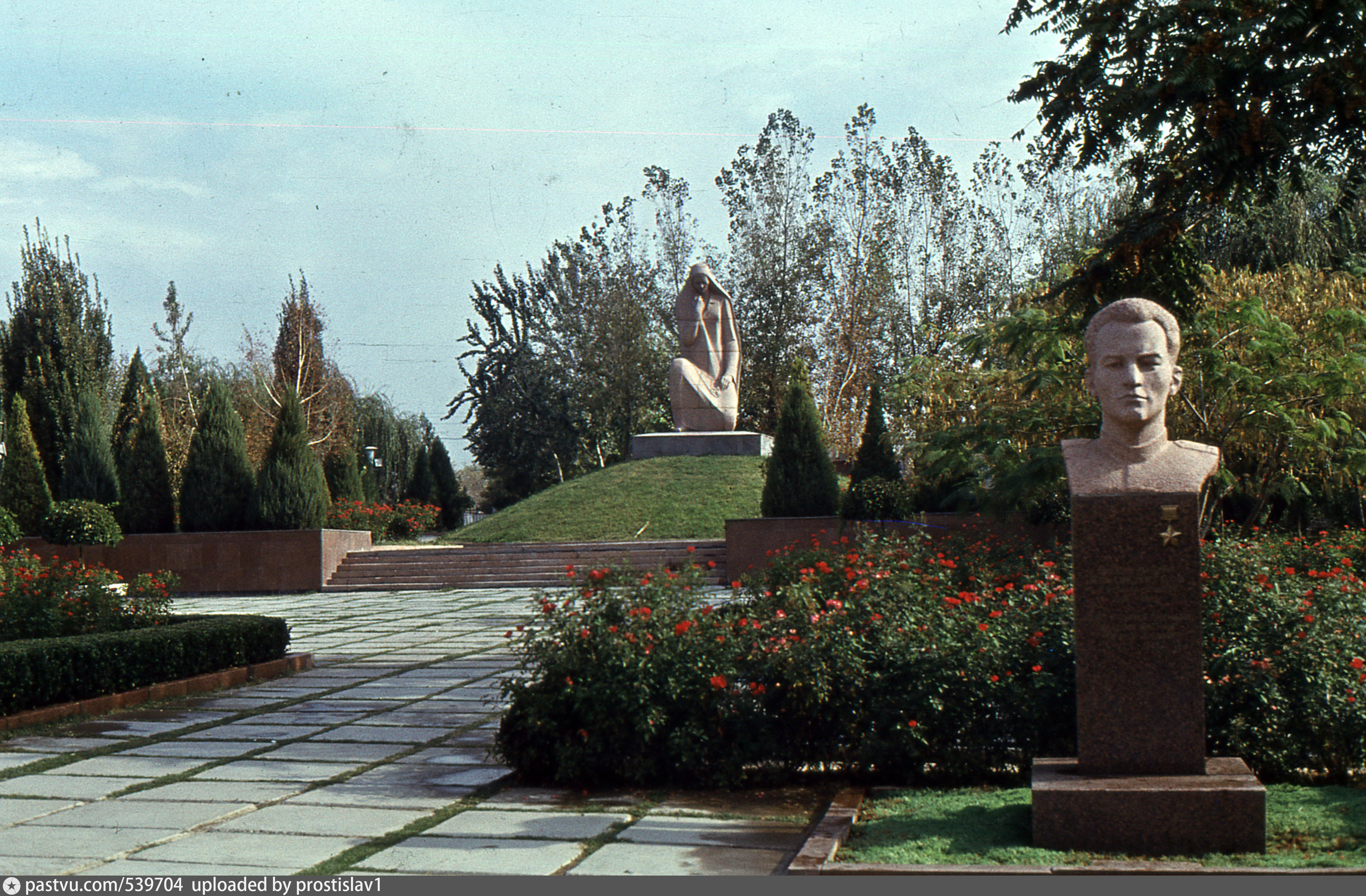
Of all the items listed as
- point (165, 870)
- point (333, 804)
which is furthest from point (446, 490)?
point (165, 870)

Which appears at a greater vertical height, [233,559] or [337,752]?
[233,559]

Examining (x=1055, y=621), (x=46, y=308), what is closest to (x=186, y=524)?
(x=46, y=308)

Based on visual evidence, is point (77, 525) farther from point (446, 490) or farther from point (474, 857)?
point (446, 490)

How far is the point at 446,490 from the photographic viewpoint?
132 feet

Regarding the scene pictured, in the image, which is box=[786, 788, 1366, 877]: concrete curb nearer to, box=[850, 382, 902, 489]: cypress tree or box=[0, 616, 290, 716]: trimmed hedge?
box=[0, 616, 290, 716]: trimmed hedge

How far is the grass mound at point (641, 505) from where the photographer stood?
23.2 metres

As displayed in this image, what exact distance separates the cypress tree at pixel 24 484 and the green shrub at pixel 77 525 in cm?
274

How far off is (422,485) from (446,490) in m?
1.18

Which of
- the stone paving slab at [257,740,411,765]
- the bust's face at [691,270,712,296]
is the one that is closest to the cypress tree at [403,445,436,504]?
the bust's face at [691,270,712,296]

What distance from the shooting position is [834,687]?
18.7 feet

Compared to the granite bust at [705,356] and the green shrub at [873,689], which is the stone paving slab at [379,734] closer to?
the green shrub at [873,689]

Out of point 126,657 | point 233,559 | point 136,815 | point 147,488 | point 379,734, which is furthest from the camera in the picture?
point 147,488

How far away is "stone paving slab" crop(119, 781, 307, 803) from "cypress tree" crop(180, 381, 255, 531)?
53.1 ft

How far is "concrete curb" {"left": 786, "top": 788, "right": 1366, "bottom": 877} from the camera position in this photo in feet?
13.4
